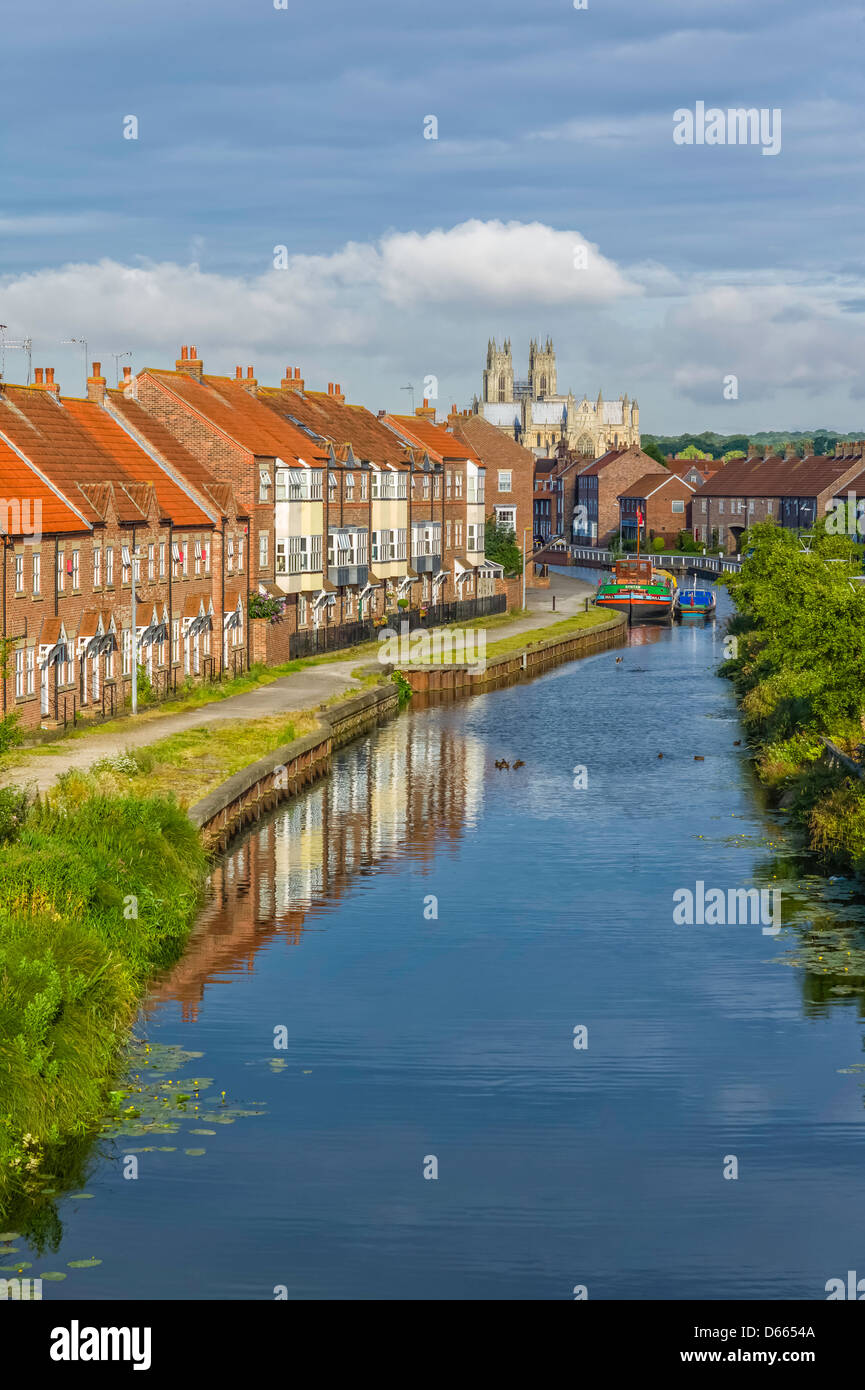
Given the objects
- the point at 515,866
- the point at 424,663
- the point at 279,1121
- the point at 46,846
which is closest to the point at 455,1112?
the point at 279,1121

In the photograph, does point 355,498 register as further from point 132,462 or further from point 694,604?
point 694,604

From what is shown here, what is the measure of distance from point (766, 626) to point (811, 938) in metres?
36.8

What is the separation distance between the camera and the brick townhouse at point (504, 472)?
133 meters

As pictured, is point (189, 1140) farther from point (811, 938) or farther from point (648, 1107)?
point (811, 938)

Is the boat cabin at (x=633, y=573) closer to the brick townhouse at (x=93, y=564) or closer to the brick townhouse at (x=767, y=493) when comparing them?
the brick townhouse at (x=767, y=493)

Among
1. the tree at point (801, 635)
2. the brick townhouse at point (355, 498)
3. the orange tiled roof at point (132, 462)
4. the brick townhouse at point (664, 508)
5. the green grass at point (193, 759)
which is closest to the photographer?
the tree at point (801, 635)

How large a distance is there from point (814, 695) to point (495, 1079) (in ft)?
65.0

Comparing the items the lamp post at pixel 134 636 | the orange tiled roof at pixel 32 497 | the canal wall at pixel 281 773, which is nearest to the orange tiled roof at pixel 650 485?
the canal wall at pixel 281 773

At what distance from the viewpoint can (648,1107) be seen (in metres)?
24.8

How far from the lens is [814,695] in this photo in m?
43.0

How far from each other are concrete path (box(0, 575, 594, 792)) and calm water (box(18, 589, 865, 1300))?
5.07 metres

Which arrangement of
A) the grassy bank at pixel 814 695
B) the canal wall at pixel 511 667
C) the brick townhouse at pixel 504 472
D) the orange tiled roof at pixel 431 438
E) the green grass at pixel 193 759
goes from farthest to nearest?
the brick townhouse at pixel 504 472 < the orange tiled roof at pixel 431 438 < the canal wall at pixel 511 667 < the green grass at pixel 193 759 < the grassy bank at pixel 814 695

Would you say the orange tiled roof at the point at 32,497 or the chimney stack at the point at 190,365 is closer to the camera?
the orange tiled roof at the point at 32,497

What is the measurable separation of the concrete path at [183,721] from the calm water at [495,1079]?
16.6 feet
